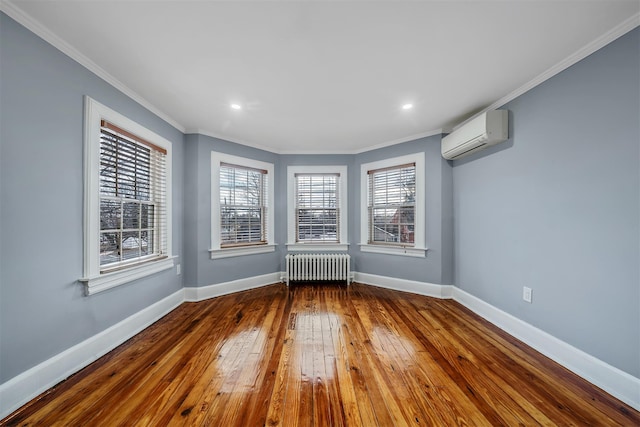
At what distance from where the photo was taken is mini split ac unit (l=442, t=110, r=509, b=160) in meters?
2.46

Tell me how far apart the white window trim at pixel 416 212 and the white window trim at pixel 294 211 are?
0.98ft

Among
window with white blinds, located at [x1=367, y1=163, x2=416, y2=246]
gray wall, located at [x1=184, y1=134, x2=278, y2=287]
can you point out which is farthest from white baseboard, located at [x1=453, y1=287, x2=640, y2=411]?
gray wall, located at [x1=184, y1=134, x2=278, y2=287]

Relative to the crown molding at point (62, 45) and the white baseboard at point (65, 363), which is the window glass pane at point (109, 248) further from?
the crown molding at point (62, 45)

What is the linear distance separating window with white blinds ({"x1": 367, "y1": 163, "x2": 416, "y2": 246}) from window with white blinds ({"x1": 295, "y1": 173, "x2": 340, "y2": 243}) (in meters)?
0.62

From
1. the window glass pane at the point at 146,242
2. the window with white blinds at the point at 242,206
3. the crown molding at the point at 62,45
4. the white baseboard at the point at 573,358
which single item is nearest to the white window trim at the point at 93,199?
the crown molding at the point at 62,45

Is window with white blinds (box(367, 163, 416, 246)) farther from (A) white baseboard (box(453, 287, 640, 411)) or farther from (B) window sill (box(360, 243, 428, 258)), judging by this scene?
(A) white baseboard (box(453, 287, 640, 411))

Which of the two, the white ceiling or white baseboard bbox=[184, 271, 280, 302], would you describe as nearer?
the white ceiling

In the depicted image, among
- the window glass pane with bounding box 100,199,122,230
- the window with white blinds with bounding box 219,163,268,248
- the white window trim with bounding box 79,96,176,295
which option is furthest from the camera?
the window with white blinds with bounding box 219,163,268,248

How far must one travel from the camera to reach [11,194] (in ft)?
4.74

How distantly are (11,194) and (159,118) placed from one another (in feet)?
5.56

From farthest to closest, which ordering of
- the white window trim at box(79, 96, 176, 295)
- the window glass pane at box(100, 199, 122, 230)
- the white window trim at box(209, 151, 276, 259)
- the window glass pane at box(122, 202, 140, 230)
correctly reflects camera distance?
the white window trim at box(209, 151, 276, 259) → the window glass pane at box(122, 202, 140, 230) → the window glass pane at box(100, 199, 122, 230) → the white window trim at box(79, 96, 176, 295)

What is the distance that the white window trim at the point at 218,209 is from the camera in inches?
138

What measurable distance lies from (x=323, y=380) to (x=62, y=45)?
2991 mm

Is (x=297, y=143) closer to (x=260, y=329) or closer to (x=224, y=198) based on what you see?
(x=224, y=198)
